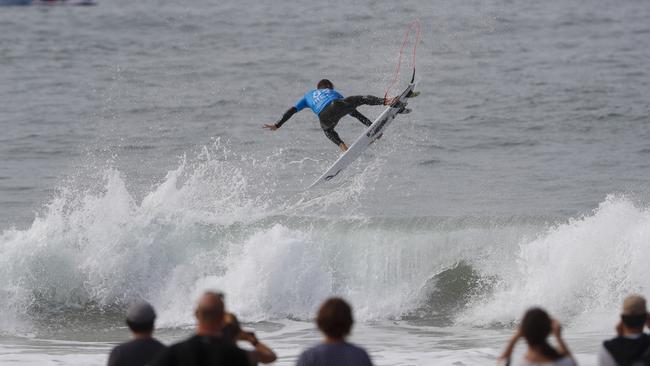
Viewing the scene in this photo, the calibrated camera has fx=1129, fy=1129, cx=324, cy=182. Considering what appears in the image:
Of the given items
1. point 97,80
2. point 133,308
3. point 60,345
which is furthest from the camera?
point 97,80

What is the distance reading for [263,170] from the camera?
21.9 m

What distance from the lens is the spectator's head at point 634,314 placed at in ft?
21.3

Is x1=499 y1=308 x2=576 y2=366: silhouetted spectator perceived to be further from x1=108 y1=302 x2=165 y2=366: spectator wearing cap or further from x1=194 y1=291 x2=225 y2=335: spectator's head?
x1=108 y1=302 x2=165 y2=366: spectator wearing cap

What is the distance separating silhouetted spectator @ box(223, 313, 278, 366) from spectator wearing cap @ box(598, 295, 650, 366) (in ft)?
6.50

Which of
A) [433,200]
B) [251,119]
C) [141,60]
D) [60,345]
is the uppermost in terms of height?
[141,60]

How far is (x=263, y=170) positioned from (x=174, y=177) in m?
3.98

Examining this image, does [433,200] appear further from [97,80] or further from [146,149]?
[97,80]

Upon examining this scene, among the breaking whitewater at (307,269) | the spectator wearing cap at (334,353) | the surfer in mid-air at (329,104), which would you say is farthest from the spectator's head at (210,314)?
the surfer in mid-air at (329,104)

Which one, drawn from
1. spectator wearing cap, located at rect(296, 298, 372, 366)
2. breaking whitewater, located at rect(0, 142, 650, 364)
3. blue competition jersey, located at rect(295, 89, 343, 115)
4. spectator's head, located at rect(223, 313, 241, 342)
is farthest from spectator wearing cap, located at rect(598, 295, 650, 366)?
blue competition jersey, located at rect(295, 89, 343, 115)

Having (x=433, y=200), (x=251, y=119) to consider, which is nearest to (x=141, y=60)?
(x=251, y=119)

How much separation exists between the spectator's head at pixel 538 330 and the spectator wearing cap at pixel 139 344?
2.03 meters

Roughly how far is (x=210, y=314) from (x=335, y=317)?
0.66m

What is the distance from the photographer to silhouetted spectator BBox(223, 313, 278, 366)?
6.52 m

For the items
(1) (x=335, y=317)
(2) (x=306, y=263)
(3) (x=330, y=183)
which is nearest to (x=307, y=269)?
(2) (x=306, y=263)
